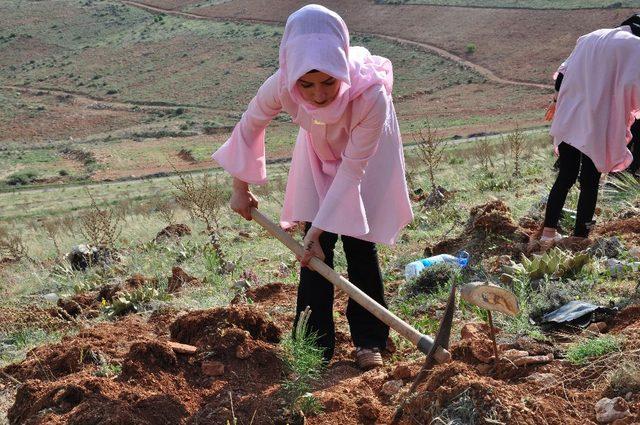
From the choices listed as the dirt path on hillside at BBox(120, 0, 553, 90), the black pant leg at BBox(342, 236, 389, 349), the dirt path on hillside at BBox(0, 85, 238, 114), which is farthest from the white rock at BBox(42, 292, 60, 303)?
the dirt path on hillside at BBox(0, 85, 238, 114)

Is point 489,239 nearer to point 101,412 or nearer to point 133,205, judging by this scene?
point 101,412

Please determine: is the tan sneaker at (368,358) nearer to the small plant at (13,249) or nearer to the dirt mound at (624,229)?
the dirt mound at (624,229)

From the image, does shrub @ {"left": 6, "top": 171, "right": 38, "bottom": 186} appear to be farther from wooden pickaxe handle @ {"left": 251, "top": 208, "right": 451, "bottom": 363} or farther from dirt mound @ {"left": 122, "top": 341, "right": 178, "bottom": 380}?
wooden pickaxe handle @ {"left": 251, "top": 208, "right": 451, "bottom": 363}

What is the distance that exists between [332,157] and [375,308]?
0.78 metres

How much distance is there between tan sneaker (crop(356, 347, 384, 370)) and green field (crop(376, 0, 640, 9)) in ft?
176

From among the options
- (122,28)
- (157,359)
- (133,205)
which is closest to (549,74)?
(133,205)

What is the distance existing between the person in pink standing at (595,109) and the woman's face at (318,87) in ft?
7.77

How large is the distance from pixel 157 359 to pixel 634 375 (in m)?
1.98

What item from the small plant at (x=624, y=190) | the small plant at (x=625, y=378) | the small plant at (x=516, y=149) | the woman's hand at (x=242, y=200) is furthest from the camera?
the small plant at (x=516, y=149)

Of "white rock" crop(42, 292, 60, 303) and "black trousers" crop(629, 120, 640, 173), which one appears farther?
"white rock" crop(42, 292, 60, 303)

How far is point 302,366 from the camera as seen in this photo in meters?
3.50

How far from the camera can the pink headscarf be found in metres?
3.23

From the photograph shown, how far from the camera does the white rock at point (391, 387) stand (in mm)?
3455

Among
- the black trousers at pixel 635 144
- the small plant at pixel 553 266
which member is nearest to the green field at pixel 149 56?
the black trousers at pixel 635 144
